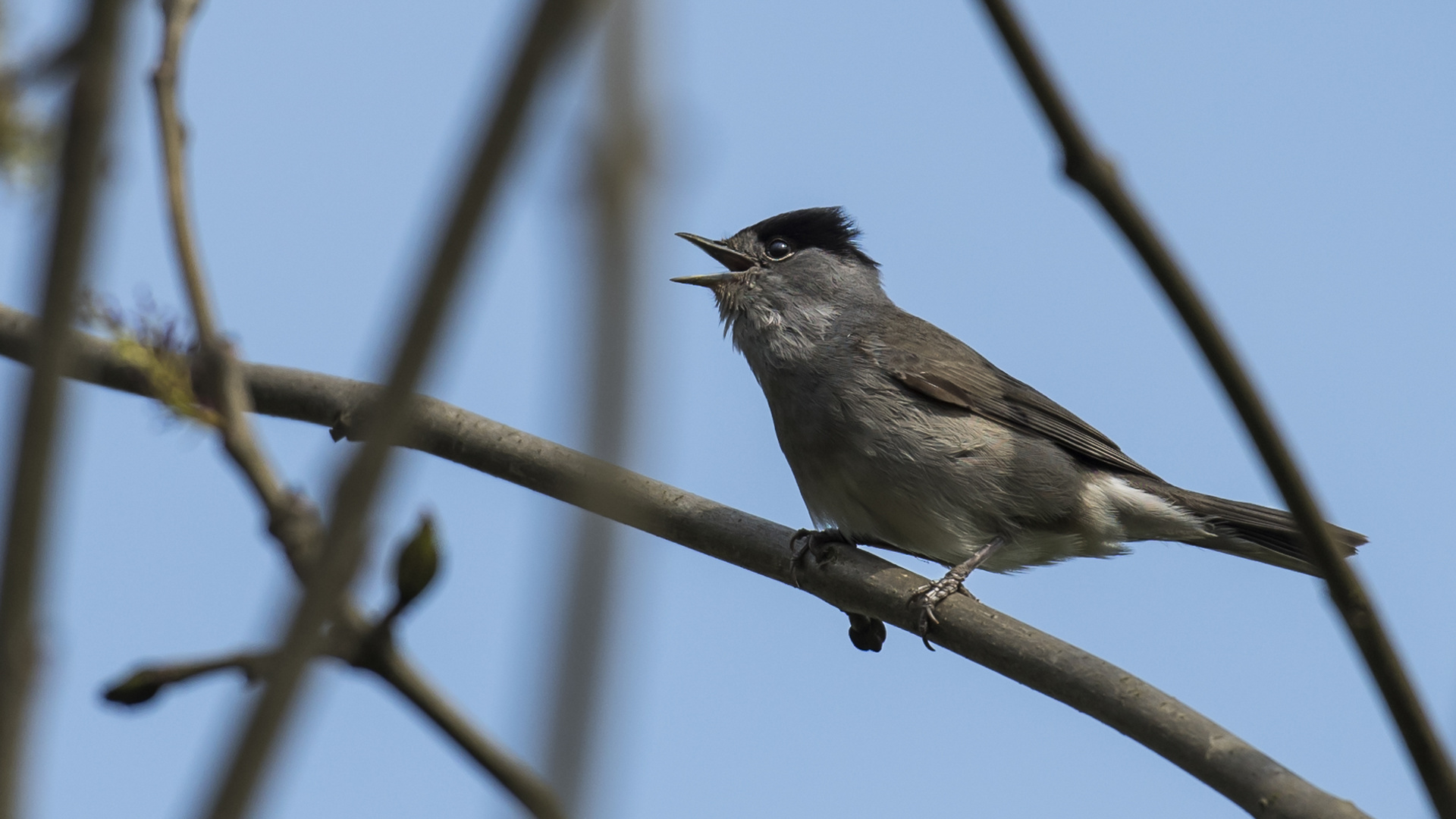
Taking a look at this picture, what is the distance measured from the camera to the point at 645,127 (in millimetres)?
1102

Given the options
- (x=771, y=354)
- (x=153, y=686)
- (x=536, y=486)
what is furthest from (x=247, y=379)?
(x=153, y=686)

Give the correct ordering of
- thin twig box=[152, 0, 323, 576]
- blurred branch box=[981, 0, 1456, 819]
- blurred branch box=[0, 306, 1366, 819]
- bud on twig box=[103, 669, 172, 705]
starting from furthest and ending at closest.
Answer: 1. blurred branch box=[0, 306, 1366, 819]
2. blurred branch box=[981, 0, 1456, 819]
3. bud on twig box=[103, 669, 172, 705]
4. thin twig box=[152, 0, 323, 576]

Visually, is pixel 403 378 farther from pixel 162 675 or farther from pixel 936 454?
pixel 936 454

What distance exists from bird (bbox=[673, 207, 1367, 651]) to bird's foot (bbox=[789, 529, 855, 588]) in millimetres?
1265

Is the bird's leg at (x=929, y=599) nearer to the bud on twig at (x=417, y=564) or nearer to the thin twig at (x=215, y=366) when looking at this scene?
the bud on twig at (x=417, y=564)

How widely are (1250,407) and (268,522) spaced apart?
1.74 metres

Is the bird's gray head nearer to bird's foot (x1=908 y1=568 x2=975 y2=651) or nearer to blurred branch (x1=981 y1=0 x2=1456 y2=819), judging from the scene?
bird's foot (x1=908 y1=568 x2=975 y2=651)

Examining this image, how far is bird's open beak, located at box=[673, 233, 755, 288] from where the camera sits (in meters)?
7.80

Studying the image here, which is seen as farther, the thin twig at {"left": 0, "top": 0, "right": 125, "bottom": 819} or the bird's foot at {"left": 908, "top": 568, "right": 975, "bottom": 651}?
the bird's foot at {"left": 908, "top": 568, "right": 975, "bottom": 651}

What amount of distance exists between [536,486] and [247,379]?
1.36 meters

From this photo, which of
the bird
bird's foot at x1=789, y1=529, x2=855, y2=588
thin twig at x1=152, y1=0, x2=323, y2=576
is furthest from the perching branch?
the bird

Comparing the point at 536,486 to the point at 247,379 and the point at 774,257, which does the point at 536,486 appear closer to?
the point at 247,379

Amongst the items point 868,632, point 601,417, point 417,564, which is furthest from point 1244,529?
point 601,417

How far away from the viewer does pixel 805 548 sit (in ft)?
15.9
